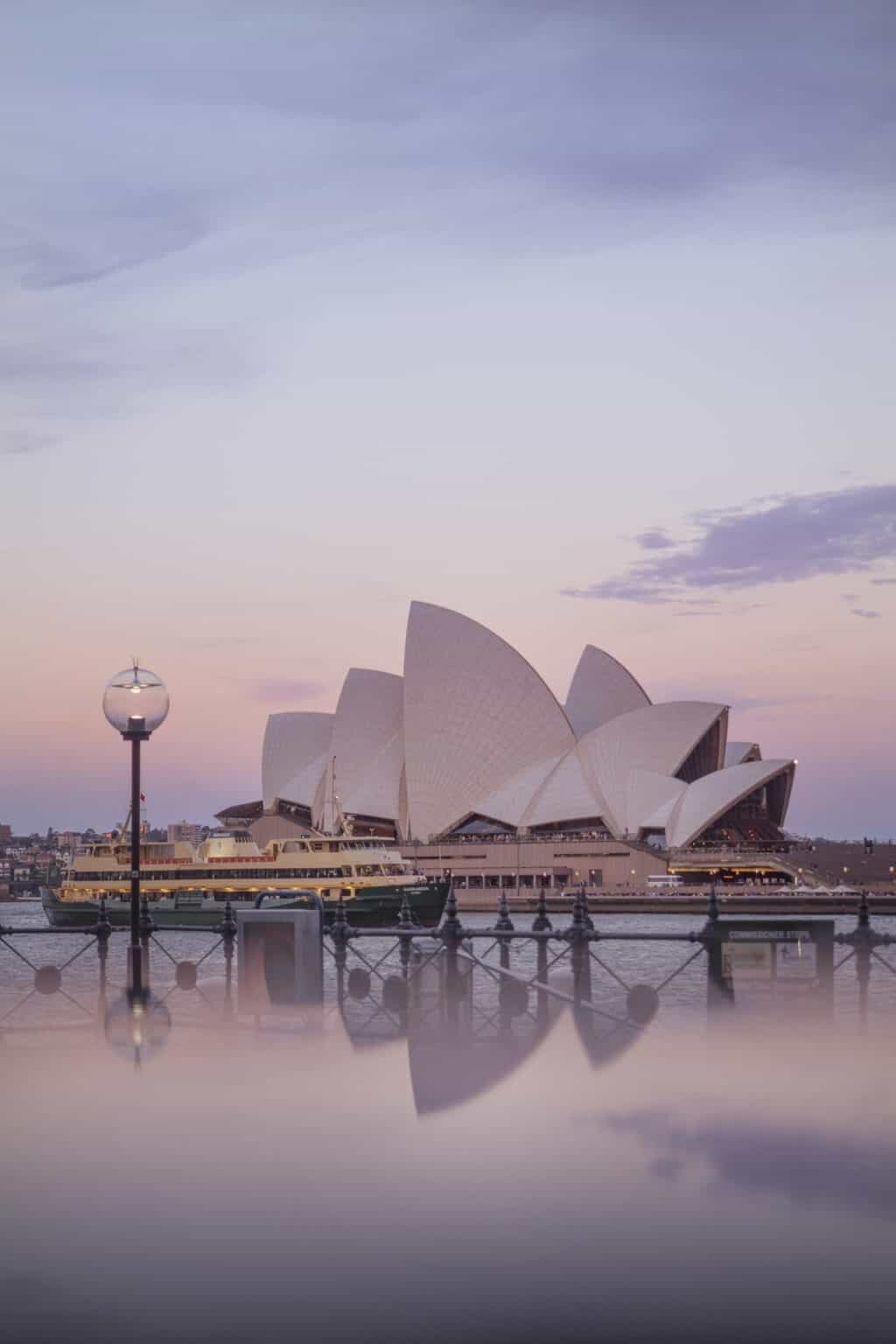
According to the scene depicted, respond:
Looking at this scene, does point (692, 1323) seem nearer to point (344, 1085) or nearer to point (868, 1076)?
point (344, 1085)

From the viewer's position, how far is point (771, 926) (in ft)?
54.0

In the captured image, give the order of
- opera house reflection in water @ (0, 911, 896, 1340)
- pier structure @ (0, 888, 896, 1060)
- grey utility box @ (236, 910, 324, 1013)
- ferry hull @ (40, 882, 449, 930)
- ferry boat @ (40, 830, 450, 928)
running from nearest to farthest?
1. opera house reflection in water @ (0, 911, 896, 1340)
2. pier structure @ (0, 888, 896, 1060)
3. grey utility box @ (236, 910, 324, 1013)
4. ferry hull @ (40, 882, 449, 930)
5. ferry boat @ (40, 830, 450, 928)

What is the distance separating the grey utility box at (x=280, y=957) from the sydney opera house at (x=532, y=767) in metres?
58.2

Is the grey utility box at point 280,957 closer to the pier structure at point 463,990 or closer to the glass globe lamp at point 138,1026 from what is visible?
the pier structure at point 463,990

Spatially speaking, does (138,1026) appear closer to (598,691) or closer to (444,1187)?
(444,1187)

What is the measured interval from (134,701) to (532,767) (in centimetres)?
6613

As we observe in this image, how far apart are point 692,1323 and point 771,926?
11.6 metres

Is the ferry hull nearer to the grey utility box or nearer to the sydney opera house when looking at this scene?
the sydney opera house

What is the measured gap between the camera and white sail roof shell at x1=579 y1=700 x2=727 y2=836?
3140 inches

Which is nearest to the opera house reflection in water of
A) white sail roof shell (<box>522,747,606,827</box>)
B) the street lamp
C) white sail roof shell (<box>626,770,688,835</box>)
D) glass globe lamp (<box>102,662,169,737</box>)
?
the street lamp

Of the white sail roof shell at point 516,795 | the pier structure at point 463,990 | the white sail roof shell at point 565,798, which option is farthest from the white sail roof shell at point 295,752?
the pier structure at point 463,990

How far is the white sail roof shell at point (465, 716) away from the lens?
76.0 m

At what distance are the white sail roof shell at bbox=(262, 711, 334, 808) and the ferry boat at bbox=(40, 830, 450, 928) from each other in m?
34.3

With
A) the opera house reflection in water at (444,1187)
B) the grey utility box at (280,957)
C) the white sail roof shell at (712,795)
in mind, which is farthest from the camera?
the white sail roof shell at (712,795)
